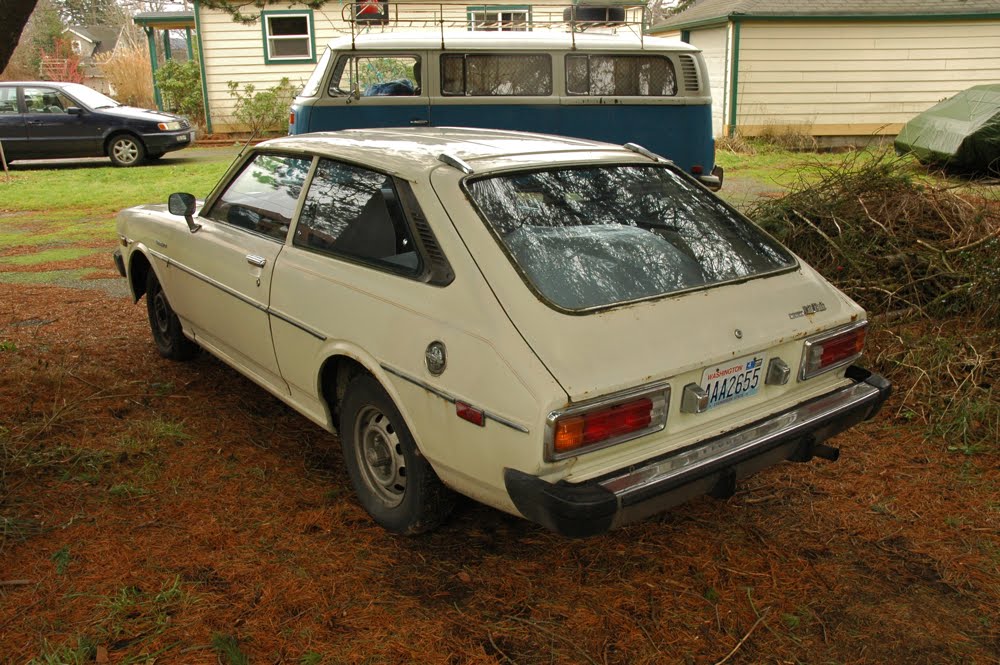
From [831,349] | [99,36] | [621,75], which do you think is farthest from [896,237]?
[99,36]

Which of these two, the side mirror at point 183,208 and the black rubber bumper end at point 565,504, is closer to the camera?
the black rubber bumper end at point 565,504

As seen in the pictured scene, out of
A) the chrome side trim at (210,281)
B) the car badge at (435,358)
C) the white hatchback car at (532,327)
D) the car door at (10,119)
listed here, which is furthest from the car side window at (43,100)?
the car badge at (435,358)

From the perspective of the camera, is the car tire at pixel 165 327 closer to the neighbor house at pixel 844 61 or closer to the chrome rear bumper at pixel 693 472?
the chrome rear bumper at pixel 693 472

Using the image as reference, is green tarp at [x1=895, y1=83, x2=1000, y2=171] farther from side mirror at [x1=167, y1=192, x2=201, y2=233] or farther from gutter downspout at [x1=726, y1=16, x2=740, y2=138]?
side mirror at [x1=167, y1=192, x2=201, y2=233]

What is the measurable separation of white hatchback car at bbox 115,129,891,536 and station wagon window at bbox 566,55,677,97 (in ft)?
20.5

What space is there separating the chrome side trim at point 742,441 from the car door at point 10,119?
15.8 m

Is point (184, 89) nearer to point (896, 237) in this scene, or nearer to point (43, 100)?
point (43, 100)

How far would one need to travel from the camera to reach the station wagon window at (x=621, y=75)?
9758mm

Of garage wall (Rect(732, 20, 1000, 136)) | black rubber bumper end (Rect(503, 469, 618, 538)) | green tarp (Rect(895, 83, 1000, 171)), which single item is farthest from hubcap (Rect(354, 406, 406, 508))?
garage wall (Rect(732, 20, 1000, 136))

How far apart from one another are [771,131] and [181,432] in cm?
1610

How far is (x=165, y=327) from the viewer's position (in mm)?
5289

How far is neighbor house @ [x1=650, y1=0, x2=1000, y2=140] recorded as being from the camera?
1739 centimetres

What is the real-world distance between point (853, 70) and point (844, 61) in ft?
0.95

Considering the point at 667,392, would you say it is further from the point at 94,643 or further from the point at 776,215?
the point at 776,215
